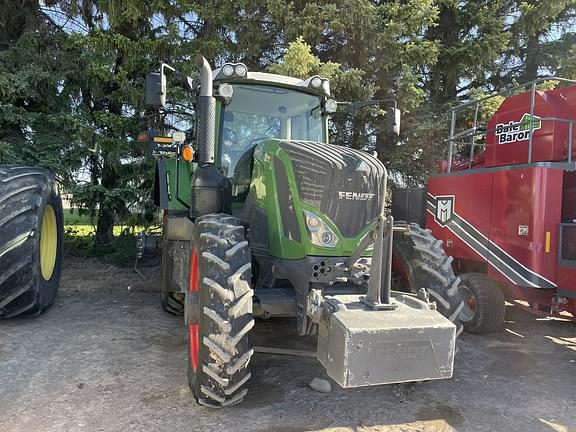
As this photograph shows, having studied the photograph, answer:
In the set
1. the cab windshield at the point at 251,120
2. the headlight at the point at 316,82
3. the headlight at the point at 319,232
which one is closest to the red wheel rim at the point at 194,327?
the headlight at the point at 319,232


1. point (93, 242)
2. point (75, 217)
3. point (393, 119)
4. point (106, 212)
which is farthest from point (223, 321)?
point (93, 242)

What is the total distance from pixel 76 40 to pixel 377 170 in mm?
6482

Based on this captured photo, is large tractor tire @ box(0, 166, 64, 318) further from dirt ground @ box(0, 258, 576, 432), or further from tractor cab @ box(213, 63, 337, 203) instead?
tractor cab @ box(213, 63, 337, 203)

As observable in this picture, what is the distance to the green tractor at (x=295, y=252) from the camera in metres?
2.89

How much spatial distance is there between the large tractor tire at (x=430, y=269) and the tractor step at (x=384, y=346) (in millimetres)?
708

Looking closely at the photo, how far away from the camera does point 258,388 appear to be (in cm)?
379

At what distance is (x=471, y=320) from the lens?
218 inches

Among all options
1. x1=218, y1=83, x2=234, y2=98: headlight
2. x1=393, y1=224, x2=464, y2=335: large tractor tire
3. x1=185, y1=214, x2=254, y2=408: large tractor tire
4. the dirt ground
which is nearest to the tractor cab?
x1=218, y1=83, x2=234, y2=98: headlight

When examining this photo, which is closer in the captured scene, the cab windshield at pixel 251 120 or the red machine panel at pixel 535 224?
the red machine panel at pixel 535 224

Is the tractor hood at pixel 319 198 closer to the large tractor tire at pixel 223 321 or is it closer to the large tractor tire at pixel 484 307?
the large tractor tire at pixel 223 321

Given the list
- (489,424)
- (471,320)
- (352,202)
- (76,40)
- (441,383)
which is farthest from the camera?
(76,40)

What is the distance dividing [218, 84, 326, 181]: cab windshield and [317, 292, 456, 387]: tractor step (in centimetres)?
230

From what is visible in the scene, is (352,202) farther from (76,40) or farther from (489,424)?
(76,40)

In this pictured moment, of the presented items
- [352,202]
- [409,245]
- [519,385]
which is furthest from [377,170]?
[519,385]
